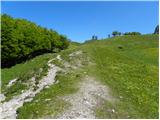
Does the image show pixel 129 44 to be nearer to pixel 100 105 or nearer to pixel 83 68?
pixel 83 68

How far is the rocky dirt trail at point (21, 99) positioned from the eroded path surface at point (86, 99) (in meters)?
3.63

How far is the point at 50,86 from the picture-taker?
3250 cm

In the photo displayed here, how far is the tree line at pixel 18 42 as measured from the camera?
59.2 metres

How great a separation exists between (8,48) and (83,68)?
70.4ft

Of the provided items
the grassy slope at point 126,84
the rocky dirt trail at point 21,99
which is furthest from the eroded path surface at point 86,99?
the rocky dirt trail at point 21,99

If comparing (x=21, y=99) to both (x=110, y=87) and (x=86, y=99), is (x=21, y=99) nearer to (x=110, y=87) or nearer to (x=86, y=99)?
(x=86, y=99)

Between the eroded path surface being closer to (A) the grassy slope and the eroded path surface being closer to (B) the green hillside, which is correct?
(B) the green hillside

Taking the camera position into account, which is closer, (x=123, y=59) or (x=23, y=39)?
(x=123, y=59)

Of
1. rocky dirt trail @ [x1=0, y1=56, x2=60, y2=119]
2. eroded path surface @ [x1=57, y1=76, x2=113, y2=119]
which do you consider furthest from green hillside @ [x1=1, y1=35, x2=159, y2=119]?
rocky dirt trail @ [x1=0, y1=56, x2=60, y2=119]

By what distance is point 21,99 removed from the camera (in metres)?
30.2

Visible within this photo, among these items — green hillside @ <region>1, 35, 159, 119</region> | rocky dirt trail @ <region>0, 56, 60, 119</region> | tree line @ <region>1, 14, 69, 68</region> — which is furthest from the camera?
tree line @ <region>1, 14, 69, 68</region>

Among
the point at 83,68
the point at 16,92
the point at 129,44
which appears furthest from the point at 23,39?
the point at 129,44

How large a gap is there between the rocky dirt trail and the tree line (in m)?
21.3

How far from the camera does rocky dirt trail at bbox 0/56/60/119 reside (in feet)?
86.1
